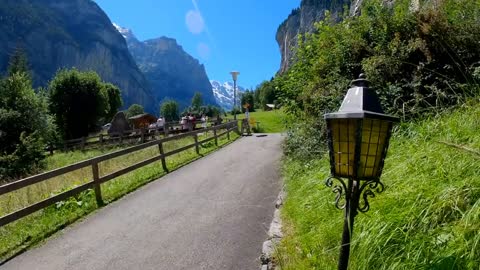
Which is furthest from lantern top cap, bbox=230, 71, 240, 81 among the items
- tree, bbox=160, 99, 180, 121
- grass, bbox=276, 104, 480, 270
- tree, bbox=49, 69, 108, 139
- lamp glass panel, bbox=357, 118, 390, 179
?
tree, bbox=160, 99, 180, 121

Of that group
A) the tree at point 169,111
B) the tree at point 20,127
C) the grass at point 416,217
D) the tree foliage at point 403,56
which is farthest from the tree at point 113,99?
the grass at point 416,217

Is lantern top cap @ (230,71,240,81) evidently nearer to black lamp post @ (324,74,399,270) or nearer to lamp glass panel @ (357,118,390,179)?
black lamp post @ (324,74,399,270)

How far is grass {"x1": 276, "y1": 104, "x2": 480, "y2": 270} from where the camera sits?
2.84 metres

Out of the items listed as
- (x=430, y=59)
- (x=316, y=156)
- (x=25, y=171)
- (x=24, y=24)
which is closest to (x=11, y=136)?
(x=25, y=171)

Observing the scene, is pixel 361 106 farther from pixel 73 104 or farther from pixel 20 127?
pixel 73 104

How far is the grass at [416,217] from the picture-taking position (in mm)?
2842

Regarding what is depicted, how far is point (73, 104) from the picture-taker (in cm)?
4475

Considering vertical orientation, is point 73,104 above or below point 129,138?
above

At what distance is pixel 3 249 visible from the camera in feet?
20.2

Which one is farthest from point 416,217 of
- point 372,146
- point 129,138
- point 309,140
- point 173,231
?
point 129,138

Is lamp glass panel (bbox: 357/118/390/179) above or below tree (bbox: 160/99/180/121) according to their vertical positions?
above

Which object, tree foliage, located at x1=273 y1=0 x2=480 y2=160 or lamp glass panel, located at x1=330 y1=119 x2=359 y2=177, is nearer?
lamp glass panel, located at x1=330 y1=119 x2=359 y2=177

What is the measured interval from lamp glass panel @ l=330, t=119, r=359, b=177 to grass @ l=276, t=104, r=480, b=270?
2.67 feet

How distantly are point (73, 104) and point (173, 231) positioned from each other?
42.5 metres
